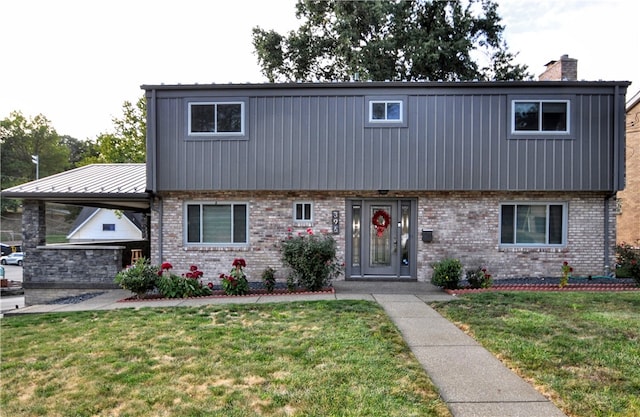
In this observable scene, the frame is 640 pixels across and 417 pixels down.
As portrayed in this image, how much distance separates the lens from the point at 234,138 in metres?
10.3

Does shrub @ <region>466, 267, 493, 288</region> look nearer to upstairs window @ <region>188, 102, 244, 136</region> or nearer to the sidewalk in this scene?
the sidewalk

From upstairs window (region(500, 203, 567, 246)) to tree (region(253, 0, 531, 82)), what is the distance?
35.7 ft

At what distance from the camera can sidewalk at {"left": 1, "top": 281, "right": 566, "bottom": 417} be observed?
3.38 metres

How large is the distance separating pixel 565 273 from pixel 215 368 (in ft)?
29.0

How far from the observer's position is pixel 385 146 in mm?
10156

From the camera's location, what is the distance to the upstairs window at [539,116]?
1008cm

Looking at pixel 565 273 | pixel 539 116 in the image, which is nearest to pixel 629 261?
pixel 565 273

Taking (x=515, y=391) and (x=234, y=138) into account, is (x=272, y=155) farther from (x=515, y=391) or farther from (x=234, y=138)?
(x=515, y=391)

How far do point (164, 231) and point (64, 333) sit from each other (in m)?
4.95

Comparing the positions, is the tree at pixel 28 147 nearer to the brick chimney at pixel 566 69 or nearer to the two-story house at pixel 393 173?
the two-story house at pixel 393 173

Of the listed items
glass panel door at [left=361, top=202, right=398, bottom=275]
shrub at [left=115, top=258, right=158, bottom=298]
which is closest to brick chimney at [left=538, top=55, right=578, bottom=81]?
glass panel door at [left=361, top=202, right=398, bottom=275]

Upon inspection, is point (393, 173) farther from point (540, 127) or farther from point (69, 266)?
point (69, 266)

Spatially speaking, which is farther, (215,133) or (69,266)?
(215,133)

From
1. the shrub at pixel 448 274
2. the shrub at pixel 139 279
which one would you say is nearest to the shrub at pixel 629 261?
the shrub at pixel 448 274
